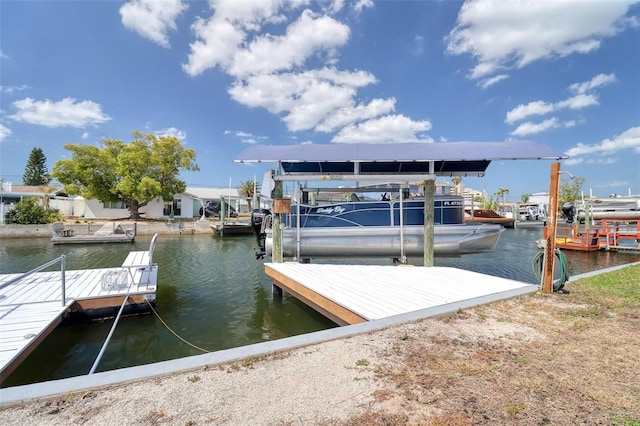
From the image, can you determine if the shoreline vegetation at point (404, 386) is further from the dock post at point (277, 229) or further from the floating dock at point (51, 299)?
the dock post at point (277, 229)

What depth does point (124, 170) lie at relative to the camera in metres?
29.1

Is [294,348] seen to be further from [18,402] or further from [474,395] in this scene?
[18,402]

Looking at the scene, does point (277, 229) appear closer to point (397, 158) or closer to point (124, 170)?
point (397, 158)

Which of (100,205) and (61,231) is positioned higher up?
(100,205)

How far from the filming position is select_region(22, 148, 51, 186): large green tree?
60.3 metres

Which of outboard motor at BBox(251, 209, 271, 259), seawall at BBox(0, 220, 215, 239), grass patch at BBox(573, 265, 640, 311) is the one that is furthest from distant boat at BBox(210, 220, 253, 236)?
grass patch at BBox(573, 265, 640, 311)

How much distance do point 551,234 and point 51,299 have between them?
9.67m

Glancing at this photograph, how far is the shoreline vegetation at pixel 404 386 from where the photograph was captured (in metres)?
2.11

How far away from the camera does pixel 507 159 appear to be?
7.31 metres

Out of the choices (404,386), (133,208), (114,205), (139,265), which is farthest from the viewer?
(114,205)

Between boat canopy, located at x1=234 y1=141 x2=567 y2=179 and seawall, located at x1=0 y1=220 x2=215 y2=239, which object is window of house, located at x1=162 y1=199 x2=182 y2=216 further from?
boat canopy, located at x1=234 y1=141 x2=567 y2=179

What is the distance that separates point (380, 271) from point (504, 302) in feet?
9.10

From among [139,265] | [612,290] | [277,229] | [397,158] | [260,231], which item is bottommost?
[612,290]

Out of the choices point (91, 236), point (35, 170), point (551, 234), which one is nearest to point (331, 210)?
point (551, 234)
